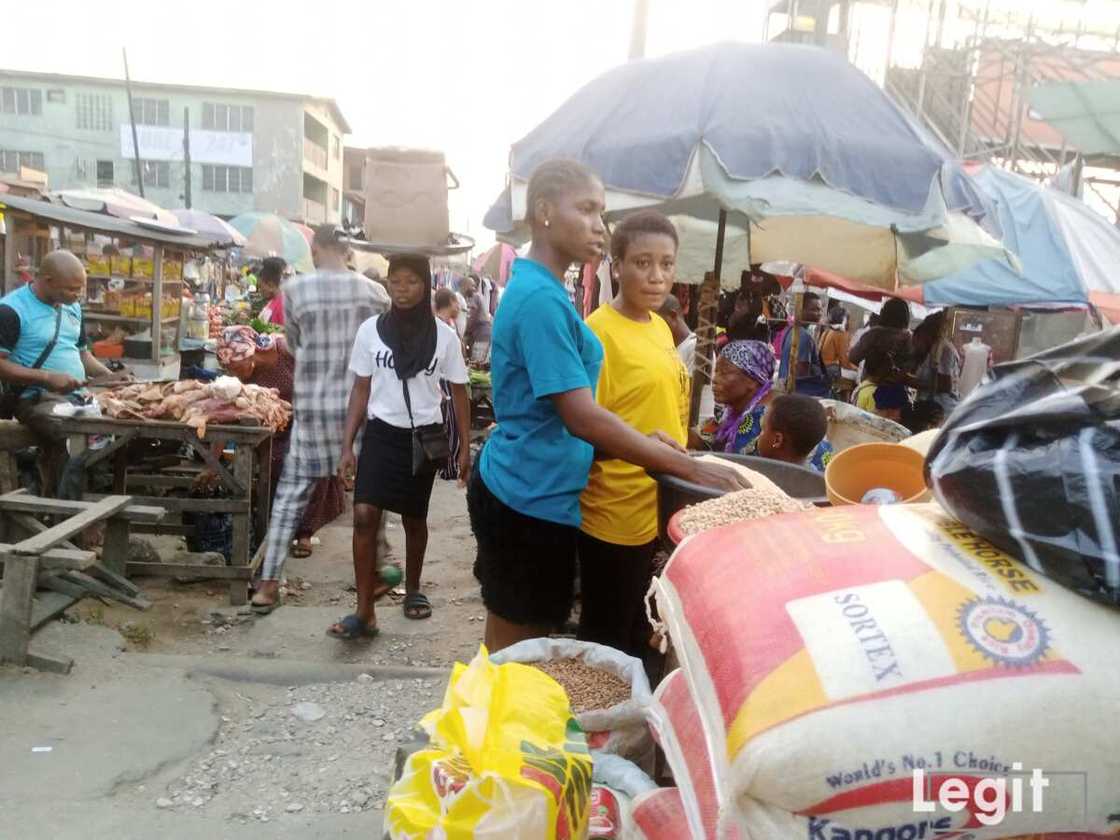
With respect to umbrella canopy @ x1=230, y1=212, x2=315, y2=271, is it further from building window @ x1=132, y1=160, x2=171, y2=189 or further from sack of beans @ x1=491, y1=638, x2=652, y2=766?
building window @ x1=132, y1=160, x2=171, y2=189

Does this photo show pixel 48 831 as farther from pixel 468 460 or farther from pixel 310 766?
pixel 468 460

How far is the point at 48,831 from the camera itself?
2.47 metres

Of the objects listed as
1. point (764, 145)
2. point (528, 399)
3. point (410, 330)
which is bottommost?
point (410, 330)

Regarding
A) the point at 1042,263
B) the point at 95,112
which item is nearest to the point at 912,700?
the point at 1042,263

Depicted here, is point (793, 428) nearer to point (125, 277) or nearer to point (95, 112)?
point (125, 277)

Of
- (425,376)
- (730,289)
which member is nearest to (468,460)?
(425,376)

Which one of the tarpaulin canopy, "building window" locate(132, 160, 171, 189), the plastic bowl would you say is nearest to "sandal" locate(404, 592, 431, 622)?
the plastic bowl

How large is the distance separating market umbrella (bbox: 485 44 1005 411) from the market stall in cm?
661

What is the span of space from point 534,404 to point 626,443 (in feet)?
1.10

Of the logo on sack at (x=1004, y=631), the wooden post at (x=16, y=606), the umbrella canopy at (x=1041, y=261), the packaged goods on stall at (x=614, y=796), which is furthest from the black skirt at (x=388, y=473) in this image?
the umbrella canopy at (x=1041, y=261)

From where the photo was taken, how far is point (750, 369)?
3.54m

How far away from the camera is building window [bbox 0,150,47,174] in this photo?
45969 millimetres

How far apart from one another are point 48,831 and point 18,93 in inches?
2184

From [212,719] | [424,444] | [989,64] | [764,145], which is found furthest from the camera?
[989,64]
